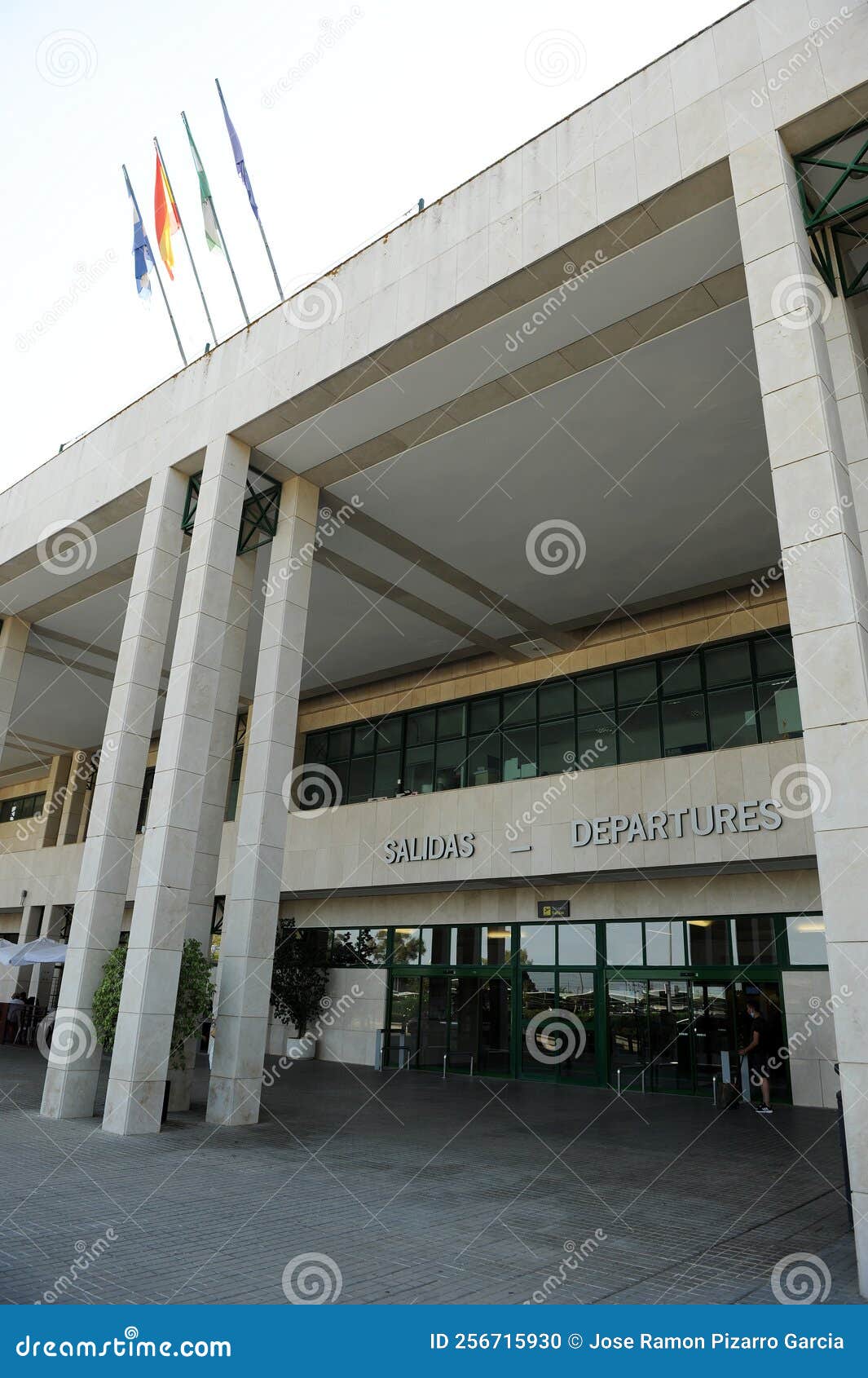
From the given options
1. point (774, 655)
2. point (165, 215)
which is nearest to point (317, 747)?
point (774, 655)

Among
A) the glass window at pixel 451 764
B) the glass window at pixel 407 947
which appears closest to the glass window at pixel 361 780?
the glass window at pixel 451 764

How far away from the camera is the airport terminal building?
816cm

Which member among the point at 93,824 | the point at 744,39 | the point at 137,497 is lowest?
the point at 93,824

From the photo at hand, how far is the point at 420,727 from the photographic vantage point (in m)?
22.1

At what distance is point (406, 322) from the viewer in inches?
447

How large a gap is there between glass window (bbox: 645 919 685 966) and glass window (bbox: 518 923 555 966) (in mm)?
2133

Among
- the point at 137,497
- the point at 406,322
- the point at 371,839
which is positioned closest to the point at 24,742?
the point at 371,839

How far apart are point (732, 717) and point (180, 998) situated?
36.4 ft

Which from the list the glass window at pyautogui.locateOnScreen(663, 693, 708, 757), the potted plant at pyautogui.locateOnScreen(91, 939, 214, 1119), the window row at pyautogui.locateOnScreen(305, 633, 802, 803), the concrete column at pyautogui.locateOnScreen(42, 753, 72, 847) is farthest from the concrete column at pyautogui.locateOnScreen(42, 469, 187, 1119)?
the concrete column at pyautogui.locateOnScreen(42, 753, 72, 847)

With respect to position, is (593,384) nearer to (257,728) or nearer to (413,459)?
(413,459)

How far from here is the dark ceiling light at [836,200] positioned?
8195 millimetres

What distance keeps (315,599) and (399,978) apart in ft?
29.4

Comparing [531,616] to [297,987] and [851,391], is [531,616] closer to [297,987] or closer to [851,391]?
[297,987]

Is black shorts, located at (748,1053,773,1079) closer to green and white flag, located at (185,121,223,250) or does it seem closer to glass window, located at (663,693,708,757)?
glass window, located at (663,693,708,757)
